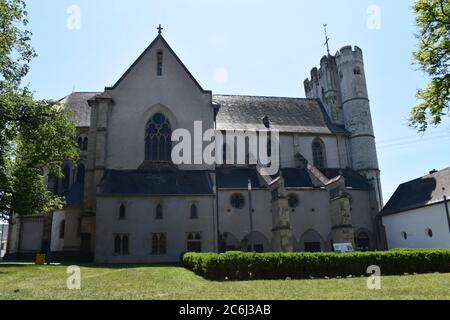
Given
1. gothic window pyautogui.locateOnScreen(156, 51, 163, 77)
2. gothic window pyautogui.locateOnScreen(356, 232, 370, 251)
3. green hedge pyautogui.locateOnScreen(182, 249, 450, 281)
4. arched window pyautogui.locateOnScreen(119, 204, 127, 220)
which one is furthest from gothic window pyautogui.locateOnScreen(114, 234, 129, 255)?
gothic window pyautogui.locateOnScreen(356, 232, 370, 251)

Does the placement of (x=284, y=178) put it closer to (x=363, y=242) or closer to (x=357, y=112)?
(x=363, y=242)

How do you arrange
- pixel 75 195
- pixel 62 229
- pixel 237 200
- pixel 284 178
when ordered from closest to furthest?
1. pixel 237 200
2. pixel 62 229
3. pixel 75 195
4. pixel 284 178

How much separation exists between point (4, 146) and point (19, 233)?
14.8 m

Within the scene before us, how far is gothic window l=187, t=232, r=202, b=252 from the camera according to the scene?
3166 cm

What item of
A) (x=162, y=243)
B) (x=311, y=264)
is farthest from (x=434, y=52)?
(x=162, y=243)

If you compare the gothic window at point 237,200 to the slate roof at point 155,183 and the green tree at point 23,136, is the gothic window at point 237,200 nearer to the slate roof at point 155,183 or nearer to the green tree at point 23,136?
the slate roof at point 155,183

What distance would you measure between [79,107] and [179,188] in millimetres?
17529

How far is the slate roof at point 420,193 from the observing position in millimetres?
31803

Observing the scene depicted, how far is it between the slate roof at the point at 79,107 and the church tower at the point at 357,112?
98.3ft

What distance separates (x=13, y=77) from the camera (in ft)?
84.0

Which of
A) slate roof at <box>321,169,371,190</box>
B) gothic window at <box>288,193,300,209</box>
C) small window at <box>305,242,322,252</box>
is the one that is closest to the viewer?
small window at <box>305,242,322,252</box>

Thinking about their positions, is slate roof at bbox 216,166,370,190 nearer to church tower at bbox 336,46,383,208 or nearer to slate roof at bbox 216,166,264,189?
slate roof at bbox 216,166,264,189

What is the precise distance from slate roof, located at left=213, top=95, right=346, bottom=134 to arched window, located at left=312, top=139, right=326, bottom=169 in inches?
54.3

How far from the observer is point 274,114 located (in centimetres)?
4425
